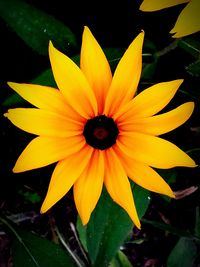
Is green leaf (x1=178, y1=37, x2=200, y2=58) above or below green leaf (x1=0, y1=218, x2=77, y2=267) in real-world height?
above

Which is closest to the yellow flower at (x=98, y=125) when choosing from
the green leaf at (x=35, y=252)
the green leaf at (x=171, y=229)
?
the green leaf at (x=35, y=252)

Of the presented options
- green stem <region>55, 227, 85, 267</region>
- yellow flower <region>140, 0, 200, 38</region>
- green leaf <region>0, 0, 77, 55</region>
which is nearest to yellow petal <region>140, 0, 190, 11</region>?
yellow flower <region>140, 0, 200, 38</region>

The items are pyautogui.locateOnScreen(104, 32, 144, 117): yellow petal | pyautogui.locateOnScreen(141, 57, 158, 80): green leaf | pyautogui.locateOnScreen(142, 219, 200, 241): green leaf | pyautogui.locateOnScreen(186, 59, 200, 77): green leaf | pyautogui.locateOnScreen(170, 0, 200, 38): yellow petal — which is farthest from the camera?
pyautogui.locateOnScreen(142, 219, 200, 241): green leaf

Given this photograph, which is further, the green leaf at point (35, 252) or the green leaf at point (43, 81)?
the green leaf at point (35, 252)

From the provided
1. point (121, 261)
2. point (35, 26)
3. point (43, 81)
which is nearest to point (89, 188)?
point (43, 81)

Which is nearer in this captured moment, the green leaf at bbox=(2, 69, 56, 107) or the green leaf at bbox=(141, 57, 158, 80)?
the green leaf at bbox=(2, 69, 56, 107)

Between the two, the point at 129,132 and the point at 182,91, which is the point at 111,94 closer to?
the point at 129,132

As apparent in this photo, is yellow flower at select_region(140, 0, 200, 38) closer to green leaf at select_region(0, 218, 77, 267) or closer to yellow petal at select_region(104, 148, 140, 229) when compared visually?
yellow petal at select_region(104, 148, 140, 229)

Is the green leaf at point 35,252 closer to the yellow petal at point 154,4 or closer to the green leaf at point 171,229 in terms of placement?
the green leaf at point 171,229
